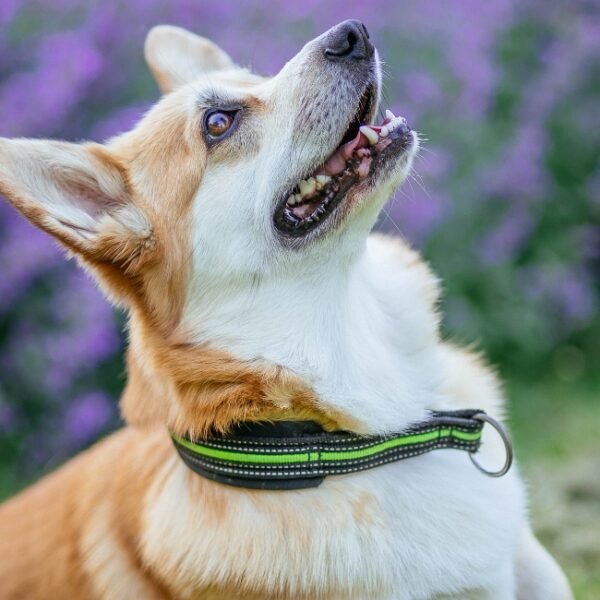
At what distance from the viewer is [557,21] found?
5805 mm

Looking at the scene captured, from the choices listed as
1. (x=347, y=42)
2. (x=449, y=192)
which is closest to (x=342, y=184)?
(x=347, y=42)

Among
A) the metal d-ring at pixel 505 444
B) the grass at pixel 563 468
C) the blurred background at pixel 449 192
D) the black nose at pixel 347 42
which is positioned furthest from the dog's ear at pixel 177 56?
the grass at pixel 563 468

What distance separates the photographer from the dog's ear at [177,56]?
3451mm

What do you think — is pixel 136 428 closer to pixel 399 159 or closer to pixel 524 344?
pixel 399 159

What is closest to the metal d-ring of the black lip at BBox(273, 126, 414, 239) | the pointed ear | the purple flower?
the black lip at BBox(273, 126, 414, 239)

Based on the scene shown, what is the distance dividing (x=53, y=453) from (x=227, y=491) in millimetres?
2292

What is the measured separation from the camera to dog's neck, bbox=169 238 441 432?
279 centimetres

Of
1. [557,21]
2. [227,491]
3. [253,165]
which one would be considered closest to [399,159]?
[253,165]

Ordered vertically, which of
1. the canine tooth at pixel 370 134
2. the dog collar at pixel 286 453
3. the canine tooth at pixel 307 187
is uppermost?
the canine tooth at pixel 370 134

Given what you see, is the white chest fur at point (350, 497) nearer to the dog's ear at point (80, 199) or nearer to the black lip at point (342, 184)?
the black lip at point (342, 184)

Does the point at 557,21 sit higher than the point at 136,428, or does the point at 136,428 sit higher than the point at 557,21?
the point at 557,21

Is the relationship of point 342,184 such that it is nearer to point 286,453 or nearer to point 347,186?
→ point 347,186

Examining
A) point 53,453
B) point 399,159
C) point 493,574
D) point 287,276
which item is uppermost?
point 399,159

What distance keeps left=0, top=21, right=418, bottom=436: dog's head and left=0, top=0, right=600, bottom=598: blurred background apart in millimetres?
1622
